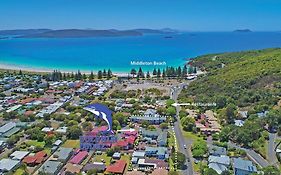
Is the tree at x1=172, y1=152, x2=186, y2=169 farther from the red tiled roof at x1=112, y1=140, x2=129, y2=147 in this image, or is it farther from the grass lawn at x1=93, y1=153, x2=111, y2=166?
the grass lawn at x1=93, y1=153, x2=111, y2=166

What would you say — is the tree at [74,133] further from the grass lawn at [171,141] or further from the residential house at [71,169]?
the grass lawn at [171,141]

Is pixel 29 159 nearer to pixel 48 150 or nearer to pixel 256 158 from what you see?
pixel 48 150

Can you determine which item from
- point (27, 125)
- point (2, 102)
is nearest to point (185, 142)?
point (27, 125)

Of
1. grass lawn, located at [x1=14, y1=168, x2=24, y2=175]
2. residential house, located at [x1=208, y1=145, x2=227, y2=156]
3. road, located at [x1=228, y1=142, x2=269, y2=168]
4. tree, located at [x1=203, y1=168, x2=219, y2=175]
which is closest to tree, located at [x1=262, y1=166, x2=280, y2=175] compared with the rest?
road, located at [x1=228, y1=142, x2=269, y2=168]

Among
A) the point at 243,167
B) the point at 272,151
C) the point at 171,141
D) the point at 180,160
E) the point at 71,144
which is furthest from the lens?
the point at 171,141

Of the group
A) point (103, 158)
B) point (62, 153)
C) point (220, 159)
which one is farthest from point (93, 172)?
point (220, 159)

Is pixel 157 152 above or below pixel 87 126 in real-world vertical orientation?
below

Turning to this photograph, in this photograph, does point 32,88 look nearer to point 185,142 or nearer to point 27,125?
point 27,125
